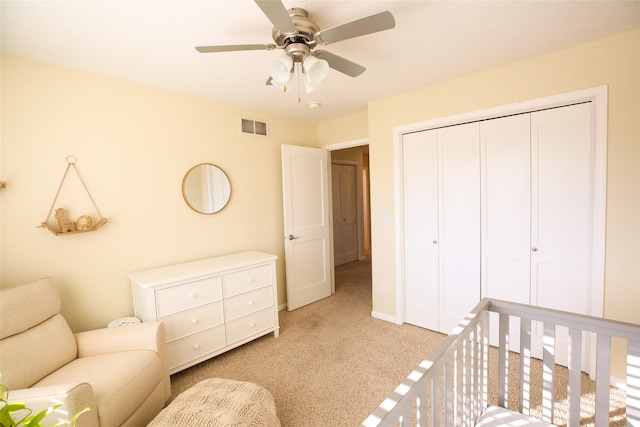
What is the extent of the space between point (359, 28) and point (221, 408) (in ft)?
6.35

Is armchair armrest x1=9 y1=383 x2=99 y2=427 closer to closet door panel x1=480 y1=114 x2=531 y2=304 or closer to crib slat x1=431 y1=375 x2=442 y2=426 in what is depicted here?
crib slat x1=431 y1=375 x2=442 y2=426

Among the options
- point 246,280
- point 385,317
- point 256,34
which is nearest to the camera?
point 256,34

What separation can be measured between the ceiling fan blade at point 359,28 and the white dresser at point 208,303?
1.88 metres

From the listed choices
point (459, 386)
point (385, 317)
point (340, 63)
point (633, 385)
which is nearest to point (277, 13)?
point (340, 63)

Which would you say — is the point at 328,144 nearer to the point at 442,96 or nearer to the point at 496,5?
the point at 442,96

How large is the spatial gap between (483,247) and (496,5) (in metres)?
1.78

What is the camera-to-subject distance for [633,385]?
127 centimetres

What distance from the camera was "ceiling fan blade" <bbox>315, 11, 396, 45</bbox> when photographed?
1.22 metres

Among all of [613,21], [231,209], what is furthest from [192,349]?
[613,21]

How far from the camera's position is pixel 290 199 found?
11.2ft

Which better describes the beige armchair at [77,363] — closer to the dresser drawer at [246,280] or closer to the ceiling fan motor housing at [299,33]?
the dresser drawer at [246,280]

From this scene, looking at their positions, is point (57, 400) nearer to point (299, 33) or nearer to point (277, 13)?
point (277, 13)

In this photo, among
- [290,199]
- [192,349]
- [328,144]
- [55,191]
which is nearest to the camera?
[55,191]

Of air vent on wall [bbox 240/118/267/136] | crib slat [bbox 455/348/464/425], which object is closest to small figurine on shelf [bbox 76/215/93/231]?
air vent on wall [bbox 240/118/267/136]
